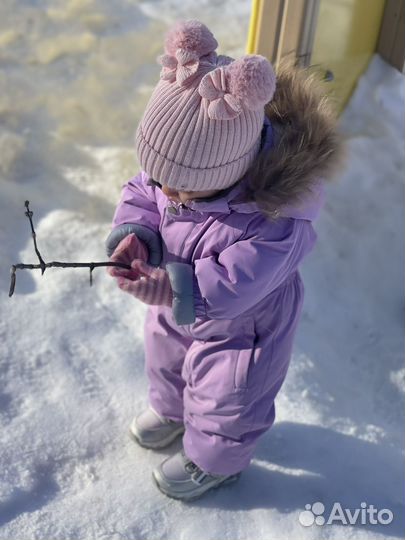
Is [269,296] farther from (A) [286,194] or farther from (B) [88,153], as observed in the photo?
(B) [88,153]

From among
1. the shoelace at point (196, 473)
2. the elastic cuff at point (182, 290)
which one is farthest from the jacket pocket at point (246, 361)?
the shoelace at point (196, 473)

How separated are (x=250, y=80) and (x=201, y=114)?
0.33ft

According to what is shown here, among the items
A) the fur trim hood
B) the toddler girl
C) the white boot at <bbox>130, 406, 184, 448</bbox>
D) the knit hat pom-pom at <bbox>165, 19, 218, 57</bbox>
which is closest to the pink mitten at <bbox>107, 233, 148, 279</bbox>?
the toddler girl

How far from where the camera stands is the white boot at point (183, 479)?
5.48ft

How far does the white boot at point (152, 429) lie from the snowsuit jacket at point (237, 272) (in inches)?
5.2

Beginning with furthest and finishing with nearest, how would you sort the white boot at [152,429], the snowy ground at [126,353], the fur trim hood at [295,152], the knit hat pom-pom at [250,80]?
the white boot at [152,429] → the snowy ground at [126,353] → the fur trim hood at [295,152] → the knit hat pom-pom at [250,80]

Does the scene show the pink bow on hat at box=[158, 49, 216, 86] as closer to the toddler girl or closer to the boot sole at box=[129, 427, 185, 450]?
A: the toddler girl

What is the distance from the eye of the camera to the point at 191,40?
49.4 inches

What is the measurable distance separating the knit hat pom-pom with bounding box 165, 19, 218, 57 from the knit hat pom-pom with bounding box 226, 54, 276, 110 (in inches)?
3.8

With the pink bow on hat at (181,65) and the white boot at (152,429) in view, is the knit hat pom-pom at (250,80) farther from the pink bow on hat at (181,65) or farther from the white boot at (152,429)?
the white boot at (152,429)

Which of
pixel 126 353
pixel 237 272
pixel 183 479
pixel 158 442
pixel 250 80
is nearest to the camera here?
pixel 250 80

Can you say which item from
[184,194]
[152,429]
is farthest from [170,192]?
[152,429]

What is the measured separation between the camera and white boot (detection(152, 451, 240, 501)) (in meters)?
1.67

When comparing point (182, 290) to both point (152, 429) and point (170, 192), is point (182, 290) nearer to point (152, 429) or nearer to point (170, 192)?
point (170, 192)
